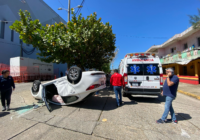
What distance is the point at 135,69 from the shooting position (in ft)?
18.2

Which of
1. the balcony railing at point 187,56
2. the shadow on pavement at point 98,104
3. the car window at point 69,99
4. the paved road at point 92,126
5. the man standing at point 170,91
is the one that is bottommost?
the paved road at point 92,126

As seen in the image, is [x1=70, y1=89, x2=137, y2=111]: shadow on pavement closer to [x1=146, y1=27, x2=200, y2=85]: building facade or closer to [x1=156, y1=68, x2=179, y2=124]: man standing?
[x1=156, y1=68, x2=179, y2=124]: man standing

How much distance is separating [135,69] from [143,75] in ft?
1.60

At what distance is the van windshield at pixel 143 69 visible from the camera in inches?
214

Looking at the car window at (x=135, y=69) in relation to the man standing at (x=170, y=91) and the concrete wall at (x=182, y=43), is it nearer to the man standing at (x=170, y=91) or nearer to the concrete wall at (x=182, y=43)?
the man standing at (x=170, y=91)

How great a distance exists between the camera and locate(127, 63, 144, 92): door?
17.8 feet

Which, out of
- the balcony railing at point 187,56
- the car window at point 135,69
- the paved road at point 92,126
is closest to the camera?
the paved road at point 92,126

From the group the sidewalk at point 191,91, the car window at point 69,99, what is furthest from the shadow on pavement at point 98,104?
the sidewalk at point 191,91

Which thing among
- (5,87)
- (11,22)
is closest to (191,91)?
(5,87)

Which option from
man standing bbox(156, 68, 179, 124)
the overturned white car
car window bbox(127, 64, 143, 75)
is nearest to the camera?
man standing bbox(156, 68, 179, 124)

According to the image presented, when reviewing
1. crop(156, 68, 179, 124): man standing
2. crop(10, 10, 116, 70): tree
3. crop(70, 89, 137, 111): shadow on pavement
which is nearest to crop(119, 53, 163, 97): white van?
crop(70, 89, 137, 111): shadow on pavement

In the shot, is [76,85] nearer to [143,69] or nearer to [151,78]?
[143,69]

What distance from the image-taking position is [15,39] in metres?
18.2

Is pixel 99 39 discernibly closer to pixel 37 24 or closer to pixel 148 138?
pixel 37 24
